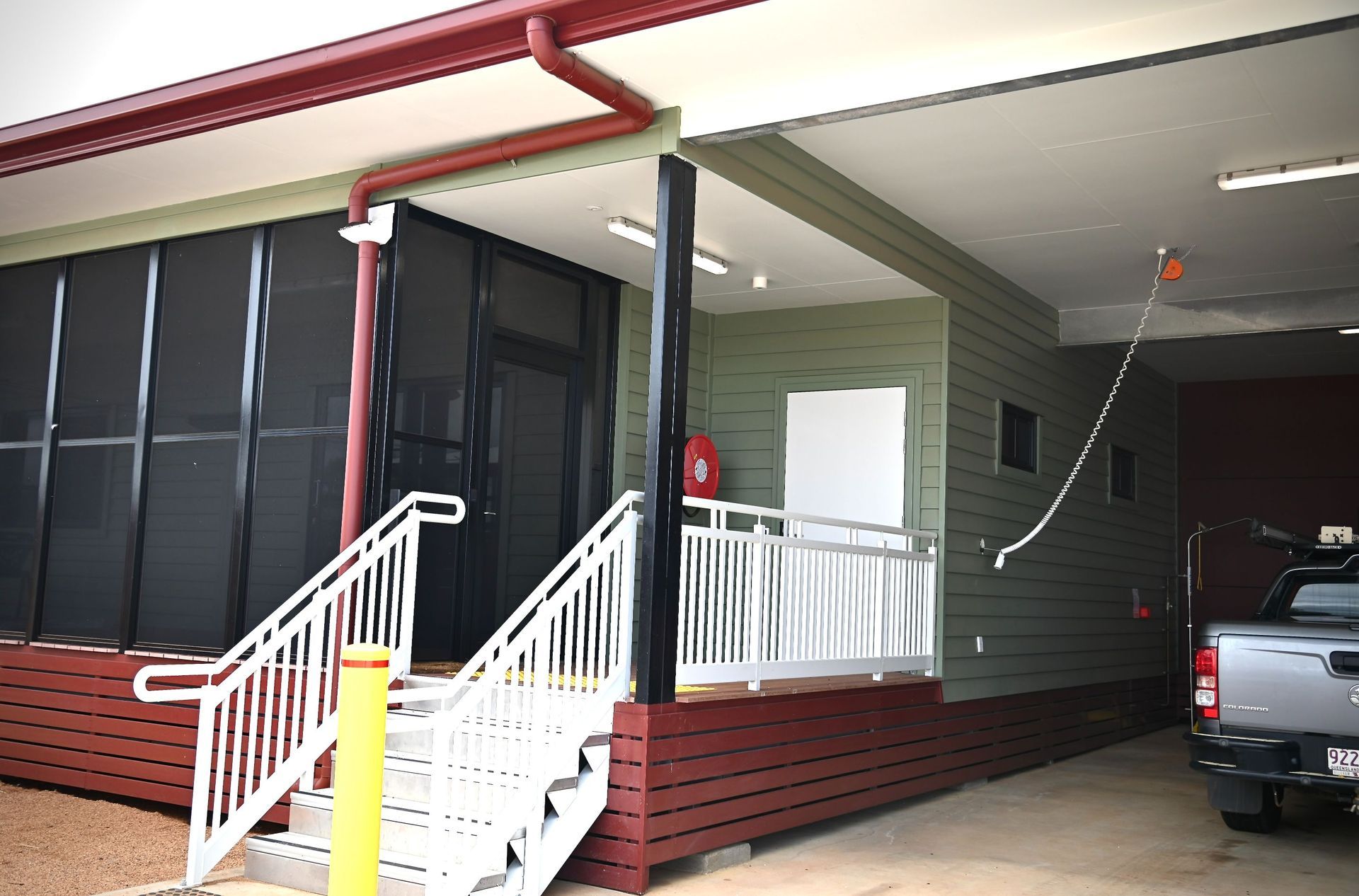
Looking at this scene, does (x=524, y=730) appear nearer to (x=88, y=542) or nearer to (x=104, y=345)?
(x=88, y=542)

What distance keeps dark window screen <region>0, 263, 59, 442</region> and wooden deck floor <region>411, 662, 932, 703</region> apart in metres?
3.47

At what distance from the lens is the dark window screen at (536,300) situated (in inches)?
275

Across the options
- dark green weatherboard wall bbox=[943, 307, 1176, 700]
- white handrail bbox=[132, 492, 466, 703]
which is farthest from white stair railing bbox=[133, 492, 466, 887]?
dark green weatherboard wall bbox=[943, 307, 1176, 700]

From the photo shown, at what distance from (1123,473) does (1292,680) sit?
5796 millimetres

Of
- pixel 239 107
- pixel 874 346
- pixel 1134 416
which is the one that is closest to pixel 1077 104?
pixel 874 346

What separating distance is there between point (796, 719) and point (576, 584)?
67.6 inches

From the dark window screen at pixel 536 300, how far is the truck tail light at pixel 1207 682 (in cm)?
406

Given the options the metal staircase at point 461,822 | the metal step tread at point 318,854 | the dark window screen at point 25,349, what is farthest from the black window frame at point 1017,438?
the dark window screen at point 25,349

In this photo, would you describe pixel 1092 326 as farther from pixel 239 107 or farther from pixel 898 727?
pixel 239 107

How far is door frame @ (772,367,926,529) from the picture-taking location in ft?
25.6

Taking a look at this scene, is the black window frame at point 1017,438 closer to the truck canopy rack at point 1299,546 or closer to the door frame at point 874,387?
the door frame at point 874,387

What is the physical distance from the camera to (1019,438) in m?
8.92

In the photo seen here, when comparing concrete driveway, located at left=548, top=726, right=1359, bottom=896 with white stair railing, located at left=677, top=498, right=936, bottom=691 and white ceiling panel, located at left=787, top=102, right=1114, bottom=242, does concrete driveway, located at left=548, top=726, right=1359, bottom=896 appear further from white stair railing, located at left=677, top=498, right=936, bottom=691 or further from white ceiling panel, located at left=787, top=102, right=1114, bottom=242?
white ceiling panel, located at left=787, top=102, right=1114, bottom=242

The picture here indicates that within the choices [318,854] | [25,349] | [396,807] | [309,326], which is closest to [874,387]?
[309,326]
